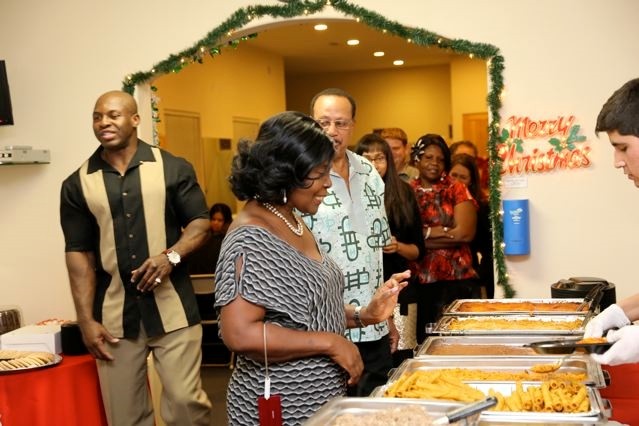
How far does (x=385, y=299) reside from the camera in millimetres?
2045

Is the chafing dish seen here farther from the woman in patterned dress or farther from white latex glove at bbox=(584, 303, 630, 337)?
the woman in patterned dress

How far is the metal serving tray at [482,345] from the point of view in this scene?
2064mm

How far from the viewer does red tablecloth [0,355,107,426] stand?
3012 mm

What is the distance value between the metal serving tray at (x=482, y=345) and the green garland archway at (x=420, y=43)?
70.0 inches

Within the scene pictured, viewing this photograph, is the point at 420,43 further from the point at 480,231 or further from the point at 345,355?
the point at 345,355

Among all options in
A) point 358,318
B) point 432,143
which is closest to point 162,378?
point 358,318

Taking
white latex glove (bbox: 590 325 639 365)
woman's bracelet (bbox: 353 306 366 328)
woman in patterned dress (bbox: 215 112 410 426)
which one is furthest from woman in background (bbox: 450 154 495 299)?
woman in patterned dress (bbox: 215 112 410 426)

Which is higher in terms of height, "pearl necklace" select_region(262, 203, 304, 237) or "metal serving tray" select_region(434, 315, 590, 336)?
"pearl necklace" select_region(262, 203, 304, 237)

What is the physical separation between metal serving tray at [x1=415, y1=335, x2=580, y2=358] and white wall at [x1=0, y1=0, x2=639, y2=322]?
1.79 metres

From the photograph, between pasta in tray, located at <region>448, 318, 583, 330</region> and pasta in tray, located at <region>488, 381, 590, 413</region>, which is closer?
pasta in tray, located at <region>488, 381, 590, 413</region>

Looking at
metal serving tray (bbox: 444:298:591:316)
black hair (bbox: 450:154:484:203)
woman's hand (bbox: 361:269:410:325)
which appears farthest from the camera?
black hair (bbox: 450:154:484:203)

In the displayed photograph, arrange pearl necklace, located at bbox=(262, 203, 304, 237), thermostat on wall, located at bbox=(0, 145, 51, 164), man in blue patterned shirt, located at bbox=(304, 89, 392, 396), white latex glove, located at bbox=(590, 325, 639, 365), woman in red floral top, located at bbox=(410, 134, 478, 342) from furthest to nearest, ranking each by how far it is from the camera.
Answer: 1. thermostat on wall, located at bbox=(0, 145, 51, 164)
2. woman in red floral top, located at bbox=(410, 134, 478, 342)
3. man in blue patterned shirt, located at bbox=(304, 89, 392, 396)
4. pearl necklace, located at bbox=(262, 203, 304, 237)
5. white latex glove, located at bbox=(590, 325, 639, 365)

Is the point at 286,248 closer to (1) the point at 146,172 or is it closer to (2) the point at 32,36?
(1) the point at 146,172

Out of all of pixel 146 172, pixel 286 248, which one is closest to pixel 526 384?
pixel 286 248
